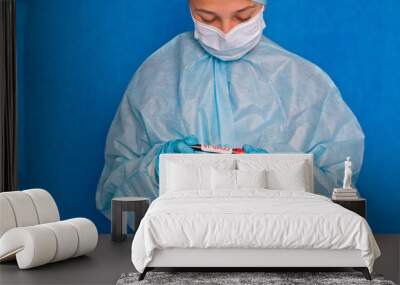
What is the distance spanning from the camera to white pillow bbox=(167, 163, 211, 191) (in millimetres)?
6191

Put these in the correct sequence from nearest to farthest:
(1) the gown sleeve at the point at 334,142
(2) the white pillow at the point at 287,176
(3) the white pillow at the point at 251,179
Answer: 1. (3) the white pillow at the point at 251,179
2. (2) the white pillow at the point at 287,176
3. (1) the gown sleeve at the point at 334,142

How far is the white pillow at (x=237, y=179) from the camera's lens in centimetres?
608

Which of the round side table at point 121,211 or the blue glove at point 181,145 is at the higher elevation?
the blue glove at point 181,145

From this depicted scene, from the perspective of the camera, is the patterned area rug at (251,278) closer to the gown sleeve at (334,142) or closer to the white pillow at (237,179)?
the white pillow at (237,179)

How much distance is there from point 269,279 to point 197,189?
1.76m

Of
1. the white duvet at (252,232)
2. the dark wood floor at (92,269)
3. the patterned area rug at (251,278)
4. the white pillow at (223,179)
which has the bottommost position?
the dark wood floor at (92,269)

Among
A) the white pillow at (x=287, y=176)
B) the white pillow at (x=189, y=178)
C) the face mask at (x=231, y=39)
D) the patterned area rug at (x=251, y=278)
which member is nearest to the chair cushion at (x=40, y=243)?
the patterned area rug at (x=251, y=278)

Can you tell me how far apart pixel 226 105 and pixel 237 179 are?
986mm

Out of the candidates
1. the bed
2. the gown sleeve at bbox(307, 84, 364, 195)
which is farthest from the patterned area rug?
the gown sleeve at bbox(307, 84, 364, 195)

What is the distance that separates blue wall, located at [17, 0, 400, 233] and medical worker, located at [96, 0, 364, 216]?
5.0 inches

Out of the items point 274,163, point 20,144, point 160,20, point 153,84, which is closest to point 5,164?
point 20,144

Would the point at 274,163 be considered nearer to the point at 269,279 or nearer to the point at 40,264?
the point at 269,279

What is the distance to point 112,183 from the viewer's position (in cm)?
689

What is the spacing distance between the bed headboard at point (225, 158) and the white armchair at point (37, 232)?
1356mm
